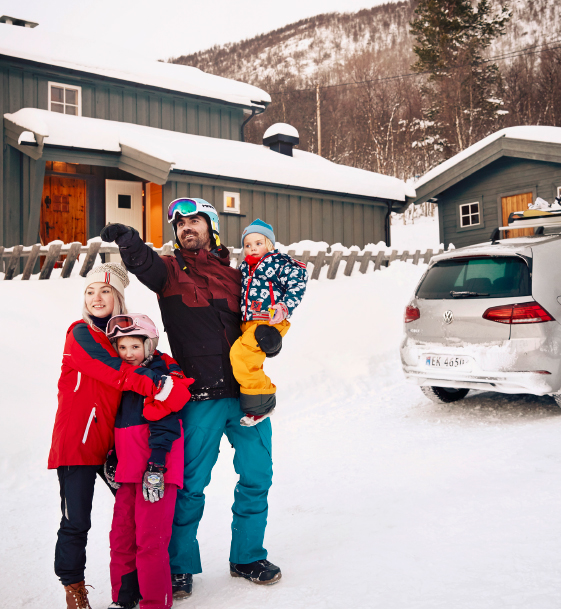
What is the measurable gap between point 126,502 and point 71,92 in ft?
46.7

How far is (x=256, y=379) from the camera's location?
2.83 meters

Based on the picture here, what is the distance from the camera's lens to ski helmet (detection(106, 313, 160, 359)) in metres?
2.71

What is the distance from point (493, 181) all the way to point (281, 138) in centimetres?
734

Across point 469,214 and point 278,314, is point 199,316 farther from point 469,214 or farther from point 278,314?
point 469,214

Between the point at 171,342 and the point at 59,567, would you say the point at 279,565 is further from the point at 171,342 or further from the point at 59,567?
the point at 171,342

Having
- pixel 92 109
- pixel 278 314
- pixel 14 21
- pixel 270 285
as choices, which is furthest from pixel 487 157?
pixel 278 314

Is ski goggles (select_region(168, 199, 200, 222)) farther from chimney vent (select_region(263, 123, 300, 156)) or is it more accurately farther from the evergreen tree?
the evergreen tree

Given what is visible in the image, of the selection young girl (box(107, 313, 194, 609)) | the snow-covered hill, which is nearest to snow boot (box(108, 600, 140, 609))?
young girl (box(107, 313, 194, 609))

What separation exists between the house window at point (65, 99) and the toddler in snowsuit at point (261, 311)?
512 inches

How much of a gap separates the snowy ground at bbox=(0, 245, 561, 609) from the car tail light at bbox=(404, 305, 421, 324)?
1.00 m

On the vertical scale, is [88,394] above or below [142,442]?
above

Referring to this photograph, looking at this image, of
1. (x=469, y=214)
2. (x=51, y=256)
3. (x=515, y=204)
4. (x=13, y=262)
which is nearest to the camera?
(x=51, y=256)

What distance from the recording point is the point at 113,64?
48.3ft

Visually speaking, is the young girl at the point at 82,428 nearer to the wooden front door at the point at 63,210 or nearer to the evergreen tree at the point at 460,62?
the wooden front door at the point at 63,210
